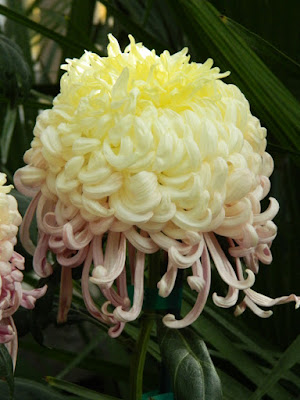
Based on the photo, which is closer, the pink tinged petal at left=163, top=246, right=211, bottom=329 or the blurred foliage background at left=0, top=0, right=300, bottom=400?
the pink tinged petal at left=163, top=246, right=211, bottom=329

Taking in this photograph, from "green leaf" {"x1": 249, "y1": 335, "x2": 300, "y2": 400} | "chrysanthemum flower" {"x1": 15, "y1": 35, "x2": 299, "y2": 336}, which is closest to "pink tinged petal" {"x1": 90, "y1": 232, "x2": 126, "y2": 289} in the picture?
"chrysanthemum flower" {"x1": 15, "y1": 35, "x2": 299, "y2": 336}

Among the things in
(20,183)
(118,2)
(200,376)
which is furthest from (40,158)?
(118,2)

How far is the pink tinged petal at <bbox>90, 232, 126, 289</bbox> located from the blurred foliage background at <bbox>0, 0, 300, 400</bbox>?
6 cm

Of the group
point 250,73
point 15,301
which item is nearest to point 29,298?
point 15,301

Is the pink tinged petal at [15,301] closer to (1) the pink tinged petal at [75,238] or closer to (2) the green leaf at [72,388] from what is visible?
(1) the pink tinged petal at [75,238]

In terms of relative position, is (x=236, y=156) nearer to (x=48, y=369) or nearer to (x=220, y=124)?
(x=220, y=124)

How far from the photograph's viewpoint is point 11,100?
2.15 feet

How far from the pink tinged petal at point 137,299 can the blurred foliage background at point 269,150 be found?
47 mm

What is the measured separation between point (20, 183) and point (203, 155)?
11cm

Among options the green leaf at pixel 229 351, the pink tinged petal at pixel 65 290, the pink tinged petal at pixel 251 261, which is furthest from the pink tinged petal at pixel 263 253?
the green leaf at pixel 229 351

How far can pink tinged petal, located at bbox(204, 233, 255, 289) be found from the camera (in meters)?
0.38

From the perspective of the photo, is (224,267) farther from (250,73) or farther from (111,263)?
(250,73)

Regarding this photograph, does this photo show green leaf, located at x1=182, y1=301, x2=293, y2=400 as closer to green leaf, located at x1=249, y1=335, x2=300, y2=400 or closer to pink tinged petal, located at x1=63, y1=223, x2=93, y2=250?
green leaf, located at x1=249, y1=335, x2=300, y2=400

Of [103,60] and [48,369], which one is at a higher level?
[103,60]
